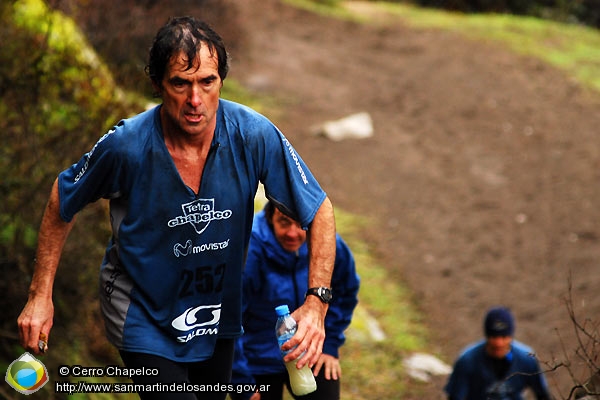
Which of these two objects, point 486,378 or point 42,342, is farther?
point 486,378

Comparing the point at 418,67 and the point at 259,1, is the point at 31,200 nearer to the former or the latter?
the point at 418,67

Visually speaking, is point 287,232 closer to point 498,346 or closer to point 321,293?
point 321,293

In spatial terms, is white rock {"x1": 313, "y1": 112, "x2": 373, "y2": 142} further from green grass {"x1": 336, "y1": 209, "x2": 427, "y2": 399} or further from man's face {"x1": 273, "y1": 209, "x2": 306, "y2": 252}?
man's face {"x1": 273, "y1": 209, "x2": 306, "y2": 252}

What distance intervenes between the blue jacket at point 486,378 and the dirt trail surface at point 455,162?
52.4 inches

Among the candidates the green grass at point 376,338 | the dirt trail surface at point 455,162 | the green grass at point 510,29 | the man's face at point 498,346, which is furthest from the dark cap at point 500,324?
the green grass at point 510,29

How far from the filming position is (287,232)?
449cm

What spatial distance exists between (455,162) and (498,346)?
8.12m

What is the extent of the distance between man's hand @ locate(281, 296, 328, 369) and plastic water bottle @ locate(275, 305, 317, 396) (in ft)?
0.19

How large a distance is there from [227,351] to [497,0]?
21418 millimetres

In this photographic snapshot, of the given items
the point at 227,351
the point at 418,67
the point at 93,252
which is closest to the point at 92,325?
the point at 93,252

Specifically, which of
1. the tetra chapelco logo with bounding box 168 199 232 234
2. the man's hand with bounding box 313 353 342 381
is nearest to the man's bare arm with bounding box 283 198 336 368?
the tetra chapelco logo with bounding box 168 199 232 234

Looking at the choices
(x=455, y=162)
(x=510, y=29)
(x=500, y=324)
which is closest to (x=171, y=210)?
(x=500, y=324)

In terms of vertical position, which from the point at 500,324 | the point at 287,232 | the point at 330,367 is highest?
the point at 287,232

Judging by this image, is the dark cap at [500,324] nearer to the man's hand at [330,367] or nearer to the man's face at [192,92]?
the man's hand at [330,367]
